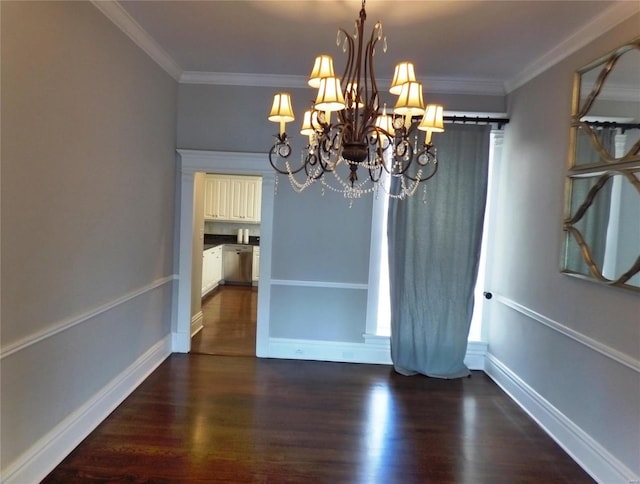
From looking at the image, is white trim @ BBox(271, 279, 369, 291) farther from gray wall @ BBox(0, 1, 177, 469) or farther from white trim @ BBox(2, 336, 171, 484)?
white trim @ BBox(2, 336, 171, 484)

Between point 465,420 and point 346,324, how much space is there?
1448 mm

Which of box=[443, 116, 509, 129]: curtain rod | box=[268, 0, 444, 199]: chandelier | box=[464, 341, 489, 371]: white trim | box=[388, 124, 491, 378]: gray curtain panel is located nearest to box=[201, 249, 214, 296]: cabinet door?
box=[388, 124, 491, 378]: gray curtain panel

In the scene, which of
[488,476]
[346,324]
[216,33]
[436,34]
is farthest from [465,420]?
[216,33]

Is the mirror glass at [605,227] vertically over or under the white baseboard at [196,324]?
over

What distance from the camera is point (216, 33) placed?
307cm

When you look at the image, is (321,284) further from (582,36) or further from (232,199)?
(232,199)

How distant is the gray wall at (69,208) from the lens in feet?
6.51

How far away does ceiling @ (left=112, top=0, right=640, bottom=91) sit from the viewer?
2.59 m

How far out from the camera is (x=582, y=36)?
2.77 metres

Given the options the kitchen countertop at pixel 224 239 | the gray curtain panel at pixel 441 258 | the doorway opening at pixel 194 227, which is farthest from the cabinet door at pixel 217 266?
the gray curtain panel at pixel 441 258

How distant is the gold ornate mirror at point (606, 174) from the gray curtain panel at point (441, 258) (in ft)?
3.54

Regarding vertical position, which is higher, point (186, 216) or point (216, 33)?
point (216, 33)

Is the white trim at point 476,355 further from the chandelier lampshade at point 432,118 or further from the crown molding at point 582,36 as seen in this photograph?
the chandelier lampshade at point 432,118

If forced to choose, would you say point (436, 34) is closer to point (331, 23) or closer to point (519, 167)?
point (331, 23)
